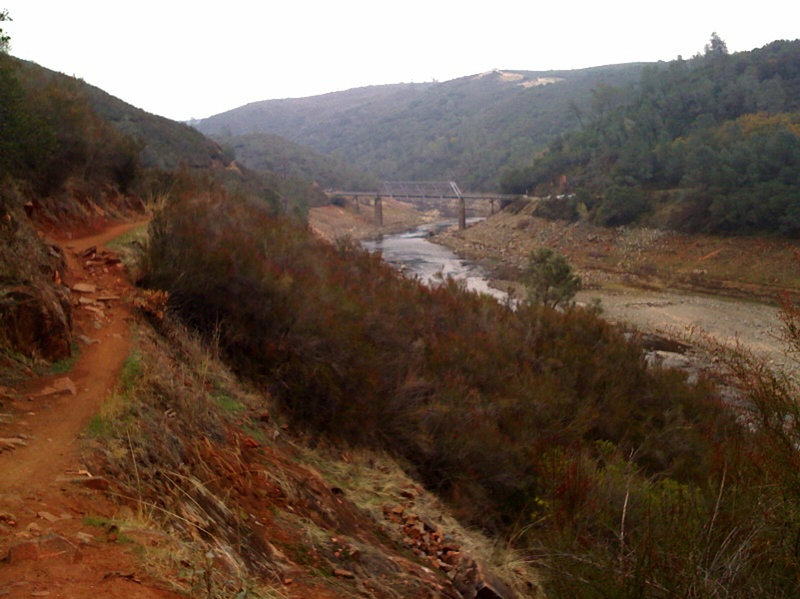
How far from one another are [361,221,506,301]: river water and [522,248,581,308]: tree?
3939 millimetres

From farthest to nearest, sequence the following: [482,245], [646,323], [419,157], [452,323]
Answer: [419,157]
[482,245]
[646,323]
[452,323]

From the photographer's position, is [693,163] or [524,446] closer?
[524,446]

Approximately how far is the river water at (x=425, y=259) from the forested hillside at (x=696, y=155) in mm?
12660

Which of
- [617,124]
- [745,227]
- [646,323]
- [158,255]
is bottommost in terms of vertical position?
[646,323]

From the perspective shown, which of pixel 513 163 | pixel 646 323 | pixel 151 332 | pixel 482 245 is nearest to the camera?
pixel 151 332

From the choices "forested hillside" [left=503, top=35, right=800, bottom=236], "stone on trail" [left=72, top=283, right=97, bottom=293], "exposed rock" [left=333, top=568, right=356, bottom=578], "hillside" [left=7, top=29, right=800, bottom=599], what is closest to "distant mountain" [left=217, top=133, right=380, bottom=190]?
"forested hillside" [left=503, top=35, right=800, bottom=236]

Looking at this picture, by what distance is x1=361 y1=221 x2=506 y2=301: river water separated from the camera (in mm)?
38375

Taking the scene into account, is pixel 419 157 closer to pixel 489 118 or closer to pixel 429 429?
pixel 489 118

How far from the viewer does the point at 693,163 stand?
50.6 meters

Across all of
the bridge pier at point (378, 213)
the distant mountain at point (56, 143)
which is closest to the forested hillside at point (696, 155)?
the bridge pier at point (378, 213)

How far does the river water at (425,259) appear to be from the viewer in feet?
126

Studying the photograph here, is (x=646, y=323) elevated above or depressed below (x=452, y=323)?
below

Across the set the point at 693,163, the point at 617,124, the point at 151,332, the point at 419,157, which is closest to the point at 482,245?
the point at 693,163

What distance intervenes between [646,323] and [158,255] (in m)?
25.8
